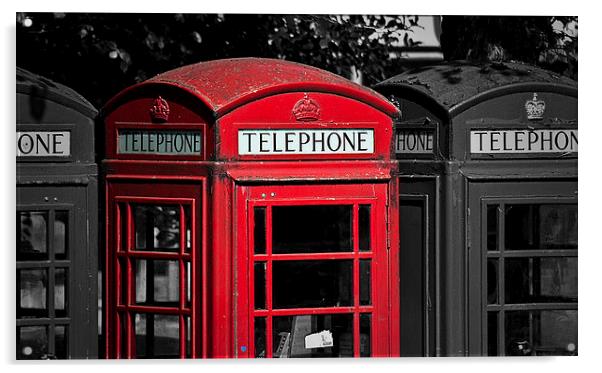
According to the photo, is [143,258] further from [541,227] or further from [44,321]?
[541,227]

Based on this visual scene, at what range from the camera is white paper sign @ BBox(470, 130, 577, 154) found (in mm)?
4602

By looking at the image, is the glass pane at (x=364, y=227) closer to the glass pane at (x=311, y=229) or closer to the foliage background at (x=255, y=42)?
the glass pane at (x=311, y=229)

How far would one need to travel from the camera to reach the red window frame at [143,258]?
4.22 metres

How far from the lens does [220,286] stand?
420 centimetres

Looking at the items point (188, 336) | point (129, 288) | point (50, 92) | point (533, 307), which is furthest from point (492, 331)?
point (50, 92)

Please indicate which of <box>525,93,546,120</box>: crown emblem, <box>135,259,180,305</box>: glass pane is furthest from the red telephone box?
<box>525,93,546,120</box>: crown emblem

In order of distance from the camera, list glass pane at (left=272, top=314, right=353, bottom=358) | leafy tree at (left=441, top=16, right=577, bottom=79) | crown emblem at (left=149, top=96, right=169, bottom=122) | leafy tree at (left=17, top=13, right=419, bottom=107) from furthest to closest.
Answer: leafy tree at (left=17, top=13, right=419, bottom=107)
leafy tree at (left=441, top=16, right=577, bottom=79)
glass pane at (left=272, top=314, right=353, bottom=358)
crown emblem at (left=149, top=96, right=169, bottom=122)

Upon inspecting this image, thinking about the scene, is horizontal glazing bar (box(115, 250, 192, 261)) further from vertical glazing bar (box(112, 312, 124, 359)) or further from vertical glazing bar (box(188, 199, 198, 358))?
vertical glazing bar (box(112, 312, 124, 359))

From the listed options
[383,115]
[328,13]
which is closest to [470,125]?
[383,115]

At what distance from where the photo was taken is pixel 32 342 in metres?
4.58

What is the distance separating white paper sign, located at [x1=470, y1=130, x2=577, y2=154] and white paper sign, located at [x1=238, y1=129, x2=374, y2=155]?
1.69 ft

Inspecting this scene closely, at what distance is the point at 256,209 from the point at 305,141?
323 millimetres

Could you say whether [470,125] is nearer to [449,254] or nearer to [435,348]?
[449,254]

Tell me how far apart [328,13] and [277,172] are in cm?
98
